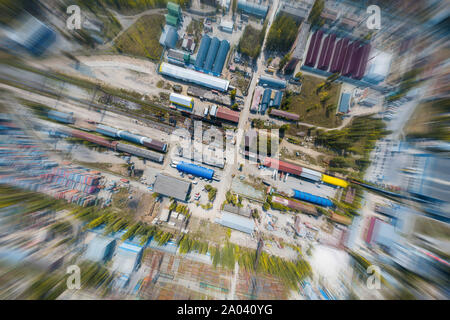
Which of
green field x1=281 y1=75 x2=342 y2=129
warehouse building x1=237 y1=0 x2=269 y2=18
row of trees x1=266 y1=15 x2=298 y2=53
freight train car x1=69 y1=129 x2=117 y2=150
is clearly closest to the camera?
freight train car x1=69 y1=129 x2=117 y2=150

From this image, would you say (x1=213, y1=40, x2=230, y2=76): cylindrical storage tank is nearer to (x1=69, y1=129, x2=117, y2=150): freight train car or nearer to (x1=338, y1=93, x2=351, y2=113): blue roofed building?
(x1=69, y1=129, x2=117, y2=150): freight train car

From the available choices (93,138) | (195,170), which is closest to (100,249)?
(93,138)

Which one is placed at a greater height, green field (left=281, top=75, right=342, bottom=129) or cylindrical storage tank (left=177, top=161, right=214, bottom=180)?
green field (left=281, top=75, right=342, bottom=129)

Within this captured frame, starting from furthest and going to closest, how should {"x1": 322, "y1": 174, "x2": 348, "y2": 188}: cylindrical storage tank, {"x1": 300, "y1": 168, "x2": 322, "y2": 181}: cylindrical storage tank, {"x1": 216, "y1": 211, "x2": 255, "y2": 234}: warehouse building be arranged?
{"x1": 322, "y1": 174, "x2": 348, "y2": 188}: cylindrical storage tank, {"x1": 300, "y1": 168, "x2": 322, "y2": 181}: cylindrical storage tank, {"x1": 216, "y1": 211, "x2": 255, "y2": 234}: warehouse building

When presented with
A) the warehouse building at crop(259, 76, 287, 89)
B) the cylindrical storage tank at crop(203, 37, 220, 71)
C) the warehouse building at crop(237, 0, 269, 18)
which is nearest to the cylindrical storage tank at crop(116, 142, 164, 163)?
the cylindrical storage tank at crop(203, 37, 220, 71)

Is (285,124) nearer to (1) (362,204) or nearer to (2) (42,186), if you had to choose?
(1) (362,204)

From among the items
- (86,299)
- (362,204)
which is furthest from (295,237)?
(86,299)

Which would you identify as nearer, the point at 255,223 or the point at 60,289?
the point at 60,289
